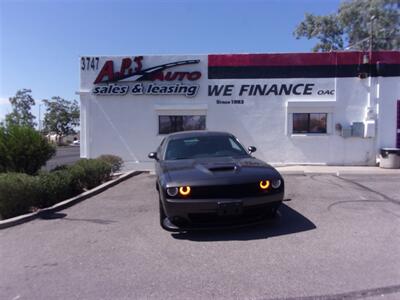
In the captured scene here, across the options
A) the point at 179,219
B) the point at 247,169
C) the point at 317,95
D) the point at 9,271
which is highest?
the point at 317,95

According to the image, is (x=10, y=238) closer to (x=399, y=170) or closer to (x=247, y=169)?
(x=247, y=169)

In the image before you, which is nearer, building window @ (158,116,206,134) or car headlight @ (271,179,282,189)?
car headlight @ (271,179,282,189)

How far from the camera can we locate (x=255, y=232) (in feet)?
Answer: 19.1

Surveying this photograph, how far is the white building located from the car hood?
32.0 ft

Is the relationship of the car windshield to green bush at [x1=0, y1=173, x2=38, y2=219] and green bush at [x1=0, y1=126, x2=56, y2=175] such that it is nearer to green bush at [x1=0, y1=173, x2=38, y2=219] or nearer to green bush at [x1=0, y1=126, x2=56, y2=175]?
green bush at [x1=0, y1=173, x2=38, y2=219]

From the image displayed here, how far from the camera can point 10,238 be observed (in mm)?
6184

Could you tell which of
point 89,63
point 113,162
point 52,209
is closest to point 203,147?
point 52,209

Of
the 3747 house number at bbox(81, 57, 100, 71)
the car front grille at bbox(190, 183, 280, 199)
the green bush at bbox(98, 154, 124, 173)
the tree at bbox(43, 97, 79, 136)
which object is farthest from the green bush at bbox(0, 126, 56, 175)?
the tree at bbox(43, 97, 79, 136)

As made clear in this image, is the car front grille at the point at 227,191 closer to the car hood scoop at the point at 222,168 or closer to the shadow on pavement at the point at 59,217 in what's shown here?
the car hood scoop at the point at 222,168

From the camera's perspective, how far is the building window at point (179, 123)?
53.6 ft

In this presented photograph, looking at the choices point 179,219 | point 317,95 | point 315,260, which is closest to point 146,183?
point 179,219

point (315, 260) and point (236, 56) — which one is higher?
point (236, 56)

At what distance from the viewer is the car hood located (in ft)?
18.3

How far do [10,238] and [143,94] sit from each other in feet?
35.4
